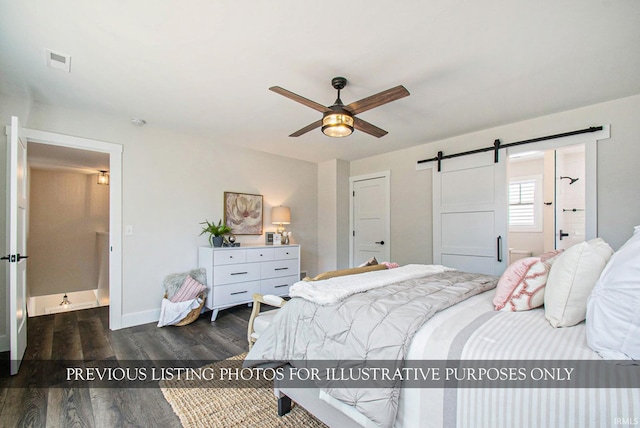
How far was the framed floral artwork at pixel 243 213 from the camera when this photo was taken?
13.9 ft

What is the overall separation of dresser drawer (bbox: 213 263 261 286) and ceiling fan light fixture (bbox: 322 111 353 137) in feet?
7.53

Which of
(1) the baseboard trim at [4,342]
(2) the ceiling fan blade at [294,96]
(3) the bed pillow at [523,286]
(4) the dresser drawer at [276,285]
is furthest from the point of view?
(4) the dresser drawer at [276,285]

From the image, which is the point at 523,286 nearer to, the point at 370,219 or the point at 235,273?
the point at 235,273

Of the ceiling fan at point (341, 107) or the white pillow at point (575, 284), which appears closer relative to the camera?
the white pillow at point (575, 284)

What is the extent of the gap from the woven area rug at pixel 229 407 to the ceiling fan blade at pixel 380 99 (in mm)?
2147

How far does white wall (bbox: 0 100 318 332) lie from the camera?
3264 mm

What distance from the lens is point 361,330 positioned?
1341 millimetres

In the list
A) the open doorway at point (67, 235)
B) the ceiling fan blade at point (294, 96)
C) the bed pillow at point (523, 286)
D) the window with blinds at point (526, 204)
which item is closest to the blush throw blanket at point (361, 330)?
the bed pillow at point (523, 286)

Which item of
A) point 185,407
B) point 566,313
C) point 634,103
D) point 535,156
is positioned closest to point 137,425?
point 185,407

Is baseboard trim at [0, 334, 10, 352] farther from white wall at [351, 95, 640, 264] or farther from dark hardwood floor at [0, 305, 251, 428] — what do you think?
white wall at [351, 95, 640, 264]

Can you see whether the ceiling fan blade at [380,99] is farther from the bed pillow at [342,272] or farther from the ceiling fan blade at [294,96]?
the bed pillow at [342,272]

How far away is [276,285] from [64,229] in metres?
4.22

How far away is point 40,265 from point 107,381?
443 cm

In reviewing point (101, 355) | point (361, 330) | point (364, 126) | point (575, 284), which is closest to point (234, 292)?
point (101, 355)
